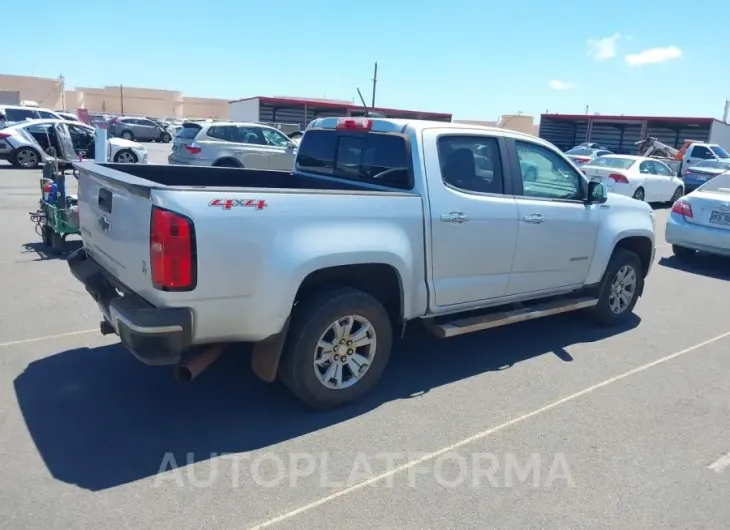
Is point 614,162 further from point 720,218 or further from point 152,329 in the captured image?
point 152,329

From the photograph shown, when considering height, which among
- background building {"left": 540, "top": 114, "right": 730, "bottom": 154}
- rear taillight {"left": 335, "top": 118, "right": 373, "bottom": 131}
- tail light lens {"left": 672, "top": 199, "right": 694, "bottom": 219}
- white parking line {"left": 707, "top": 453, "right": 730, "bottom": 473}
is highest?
background building {"left": 540, "top": 114, "right": 730, "bottom": 154}

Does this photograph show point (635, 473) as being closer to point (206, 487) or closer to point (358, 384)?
point (358, 384)

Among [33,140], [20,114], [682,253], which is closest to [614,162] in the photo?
[682,253]

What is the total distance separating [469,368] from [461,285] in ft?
2.64

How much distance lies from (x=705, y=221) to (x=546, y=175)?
554 centimetres

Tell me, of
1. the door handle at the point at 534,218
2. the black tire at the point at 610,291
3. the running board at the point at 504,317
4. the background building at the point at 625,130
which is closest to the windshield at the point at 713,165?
the background building at the point at 625,130

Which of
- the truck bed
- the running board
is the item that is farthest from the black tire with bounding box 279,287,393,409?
the truck bed

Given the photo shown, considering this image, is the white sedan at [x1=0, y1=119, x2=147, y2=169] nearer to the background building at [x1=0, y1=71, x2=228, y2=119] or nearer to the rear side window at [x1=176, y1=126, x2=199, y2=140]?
the rear side window at [x1=176, y1=126, x2=199, y2=140]

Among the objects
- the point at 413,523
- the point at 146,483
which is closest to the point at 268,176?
→ the point at 146,483

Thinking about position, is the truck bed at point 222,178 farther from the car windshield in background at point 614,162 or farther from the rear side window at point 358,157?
the car windshield in background at point 614,162

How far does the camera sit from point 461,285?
4.62 metres

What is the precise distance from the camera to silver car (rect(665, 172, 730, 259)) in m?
9.29

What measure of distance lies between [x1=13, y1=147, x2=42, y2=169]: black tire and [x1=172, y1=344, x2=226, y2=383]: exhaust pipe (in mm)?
18198

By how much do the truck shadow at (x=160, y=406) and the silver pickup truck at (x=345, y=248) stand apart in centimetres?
32
